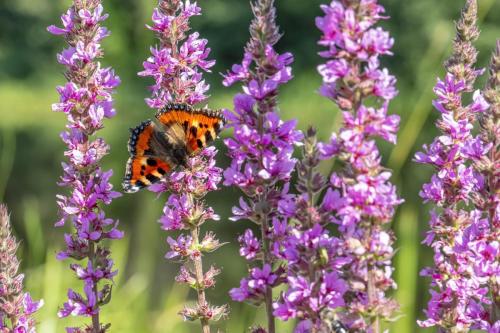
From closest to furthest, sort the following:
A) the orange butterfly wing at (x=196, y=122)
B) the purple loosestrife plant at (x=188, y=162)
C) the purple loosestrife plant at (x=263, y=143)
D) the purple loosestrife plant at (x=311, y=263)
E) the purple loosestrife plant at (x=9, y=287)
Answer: the purple loosestrife plant at (x=311, y=263) → the purple loosestrife plant at (x=263, y=143) → the purple loosestrife plant at (x=9, y=287) → the purple loosestrife plant at (x=188, y=162) → the orange butterfly wing at (x=196, y=122)

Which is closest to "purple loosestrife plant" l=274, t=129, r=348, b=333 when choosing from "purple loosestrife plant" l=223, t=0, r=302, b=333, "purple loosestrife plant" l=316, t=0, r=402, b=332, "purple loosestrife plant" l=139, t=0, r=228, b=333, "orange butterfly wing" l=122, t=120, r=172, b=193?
"purple loosestrife plant" l=316, t=0, r=402, b=332

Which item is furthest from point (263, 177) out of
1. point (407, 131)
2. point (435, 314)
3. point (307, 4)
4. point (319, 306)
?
point (307, 4)

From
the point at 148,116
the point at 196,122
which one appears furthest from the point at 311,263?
the point at 148,116

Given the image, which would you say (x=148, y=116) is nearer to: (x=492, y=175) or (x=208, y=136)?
(x=208, y=136)

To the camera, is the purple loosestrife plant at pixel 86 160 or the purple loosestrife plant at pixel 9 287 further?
the purple loosestrife plant at pixel 86 160

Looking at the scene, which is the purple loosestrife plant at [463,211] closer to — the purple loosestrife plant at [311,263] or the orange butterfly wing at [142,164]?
the purple loosestrife plant at [311,263]

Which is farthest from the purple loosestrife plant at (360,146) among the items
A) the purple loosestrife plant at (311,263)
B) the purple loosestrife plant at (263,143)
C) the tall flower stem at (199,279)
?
the tall flower stem at (199,279)
